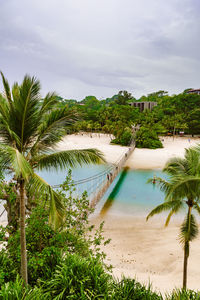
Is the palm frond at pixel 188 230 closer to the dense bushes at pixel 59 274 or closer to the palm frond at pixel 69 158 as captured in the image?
the dense bushes at pixel 59 274

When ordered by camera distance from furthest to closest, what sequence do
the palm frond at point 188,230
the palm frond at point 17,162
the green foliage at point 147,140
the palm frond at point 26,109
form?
the green foliage at point 147,140 → the palm frond at point 188,230 → the palm frond at point 26,109 → the palm frond at point 17,162

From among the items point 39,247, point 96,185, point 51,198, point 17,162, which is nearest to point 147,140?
point 96,185

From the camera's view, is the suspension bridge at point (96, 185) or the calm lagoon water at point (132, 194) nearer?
the suspension bridge at point (96, 185)

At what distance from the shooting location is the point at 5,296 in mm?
2377

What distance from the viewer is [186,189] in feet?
13.5

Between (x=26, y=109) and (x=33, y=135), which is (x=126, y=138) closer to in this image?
(x=33, y=135)

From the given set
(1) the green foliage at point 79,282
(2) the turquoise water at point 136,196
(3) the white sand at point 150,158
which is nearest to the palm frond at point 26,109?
(1) the green foliage at point 79,282

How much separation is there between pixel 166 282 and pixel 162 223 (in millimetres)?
3795

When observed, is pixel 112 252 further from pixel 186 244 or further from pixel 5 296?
pixel 5 296

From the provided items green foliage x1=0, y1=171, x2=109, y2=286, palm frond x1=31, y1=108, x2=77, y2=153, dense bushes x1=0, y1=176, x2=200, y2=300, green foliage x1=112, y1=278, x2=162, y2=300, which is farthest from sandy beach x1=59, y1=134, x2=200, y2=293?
green foliage x1=0, y1=171, x2=109, y2=286

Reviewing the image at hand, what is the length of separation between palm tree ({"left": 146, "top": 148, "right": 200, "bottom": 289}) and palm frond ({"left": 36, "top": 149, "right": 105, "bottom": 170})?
70.0 inches

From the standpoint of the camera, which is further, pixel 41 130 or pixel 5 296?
pixel 41 130

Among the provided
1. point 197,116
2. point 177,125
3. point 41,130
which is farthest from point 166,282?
point 197,116

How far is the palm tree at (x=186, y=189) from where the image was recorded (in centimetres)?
396
